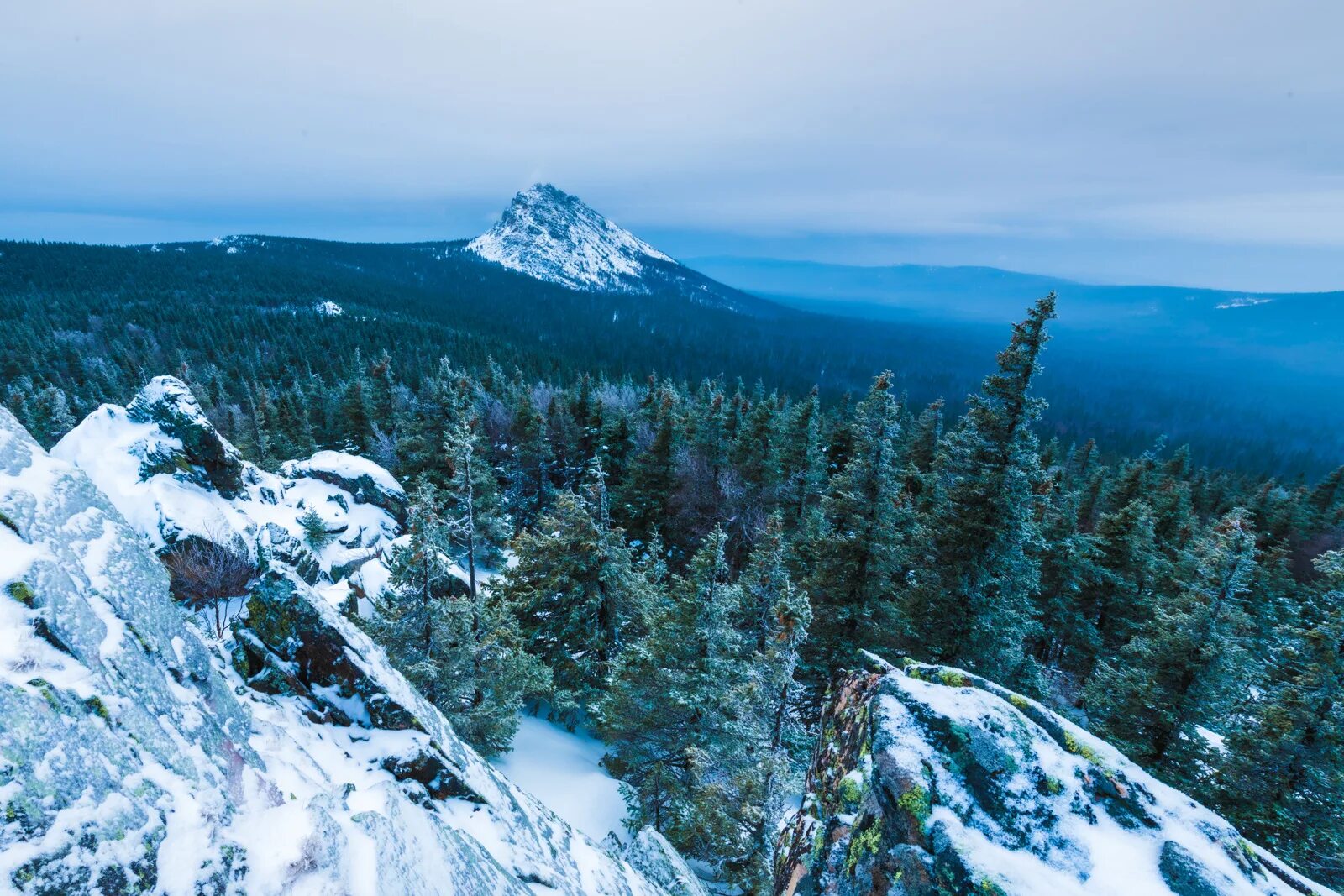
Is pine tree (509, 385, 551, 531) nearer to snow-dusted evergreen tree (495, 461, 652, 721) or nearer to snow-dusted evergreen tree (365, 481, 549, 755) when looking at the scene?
snow-dusted evergreen tree (495, 461, 652, 721)

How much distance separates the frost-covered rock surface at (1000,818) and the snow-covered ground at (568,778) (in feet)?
32.6

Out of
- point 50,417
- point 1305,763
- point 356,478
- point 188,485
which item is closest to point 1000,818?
point 1305,763

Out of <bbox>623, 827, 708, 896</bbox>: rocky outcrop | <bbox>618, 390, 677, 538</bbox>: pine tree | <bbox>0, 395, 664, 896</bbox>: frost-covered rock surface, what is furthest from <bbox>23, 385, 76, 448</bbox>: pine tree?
<bbox>623, 827, 708, 896</bbox>: rocky outcrop

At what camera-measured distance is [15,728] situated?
3.81 m

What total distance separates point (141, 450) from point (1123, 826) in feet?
96.9

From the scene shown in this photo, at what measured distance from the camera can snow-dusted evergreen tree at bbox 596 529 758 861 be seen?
43.4ft

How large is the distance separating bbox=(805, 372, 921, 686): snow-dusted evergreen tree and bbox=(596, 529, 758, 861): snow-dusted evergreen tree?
4742 mm

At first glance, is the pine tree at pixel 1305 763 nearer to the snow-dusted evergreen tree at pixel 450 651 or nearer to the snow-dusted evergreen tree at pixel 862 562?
the snow-dusted evergreen tree at pixel 862 562

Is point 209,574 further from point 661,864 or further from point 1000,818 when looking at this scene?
point 1000,818

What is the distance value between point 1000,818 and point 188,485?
27.7 meters

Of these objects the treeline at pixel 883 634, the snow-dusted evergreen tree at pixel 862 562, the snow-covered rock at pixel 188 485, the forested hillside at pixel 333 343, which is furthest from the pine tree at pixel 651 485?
the forested hillside at pixel 333 343

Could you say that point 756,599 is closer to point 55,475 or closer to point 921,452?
point 55,475

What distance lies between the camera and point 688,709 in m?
14.0

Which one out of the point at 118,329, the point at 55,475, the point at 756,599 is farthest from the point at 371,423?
the point at 118,329
